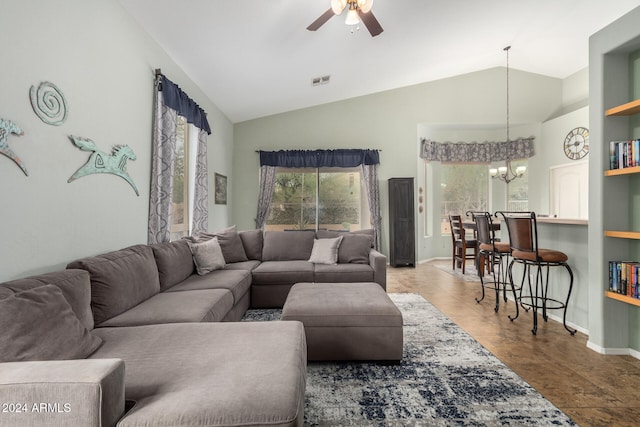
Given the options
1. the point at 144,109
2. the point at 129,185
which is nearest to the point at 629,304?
the point at 129,185

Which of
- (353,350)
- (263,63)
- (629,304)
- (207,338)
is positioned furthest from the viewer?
(263,63)

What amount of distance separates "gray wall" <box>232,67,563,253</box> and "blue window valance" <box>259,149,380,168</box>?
0.21 metres

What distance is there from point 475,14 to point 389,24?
119 centimetres

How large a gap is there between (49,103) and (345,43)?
3.24m

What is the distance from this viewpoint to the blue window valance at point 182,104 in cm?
328

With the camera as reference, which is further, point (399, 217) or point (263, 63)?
point (399, 217)

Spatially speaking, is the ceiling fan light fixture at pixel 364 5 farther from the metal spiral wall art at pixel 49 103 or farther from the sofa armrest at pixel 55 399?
the sofa armrest at pixel 55 399

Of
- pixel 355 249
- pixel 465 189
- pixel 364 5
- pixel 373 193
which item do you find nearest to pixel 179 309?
pixel 355 249

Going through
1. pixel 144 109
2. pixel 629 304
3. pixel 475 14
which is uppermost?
pixel 475 14

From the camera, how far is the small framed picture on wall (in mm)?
5246

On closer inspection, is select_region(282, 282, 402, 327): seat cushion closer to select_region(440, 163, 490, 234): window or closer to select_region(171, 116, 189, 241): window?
select_region(171, 116, 189, 241): window

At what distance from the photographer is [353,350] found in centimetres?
212

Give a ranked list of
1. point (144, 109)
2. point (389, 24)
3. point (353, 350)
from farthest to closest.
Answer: point (389, 24)
point (144, 109)
point (353, 350)

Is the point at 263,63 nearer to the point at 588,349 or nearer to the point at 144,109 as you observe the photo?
the point at 144,109
